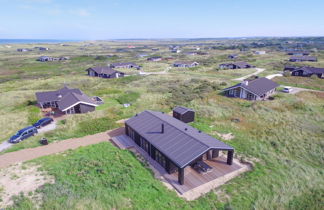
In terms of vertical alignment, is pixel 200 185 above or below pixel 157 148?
below

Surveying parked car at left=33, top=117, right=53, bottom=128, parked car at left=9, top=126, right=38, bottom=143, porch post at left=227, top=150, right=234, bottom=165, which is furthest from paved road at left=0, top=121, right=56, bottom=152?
porch post at left=227, top=150, right=234, bottom=165

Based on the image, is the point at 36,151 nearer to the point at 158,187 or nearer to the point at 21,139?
the point at 21,139

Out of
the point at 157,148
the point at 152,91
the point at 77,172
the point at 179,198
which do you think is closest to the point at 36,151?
the point at 77,172

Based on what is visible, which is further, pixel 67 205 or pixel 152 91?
pixel 152 91

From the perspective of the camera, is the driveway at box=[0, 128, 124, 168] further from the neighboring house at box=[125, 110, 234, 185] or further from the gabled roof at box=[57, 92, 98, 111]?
the gabled roof at box=[57, 92, 98, 111]

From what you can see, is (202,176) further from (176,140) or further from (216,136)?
(216,136)

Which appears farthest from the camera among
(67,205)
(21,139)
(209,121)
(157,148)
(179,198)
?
(209,121)

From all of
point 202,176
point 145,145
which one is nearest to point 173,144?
point 202,176
